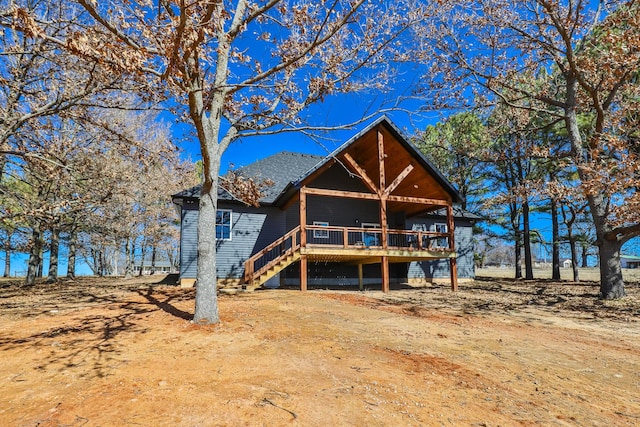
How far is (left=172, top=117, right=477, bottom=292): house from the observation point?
13.4 meters

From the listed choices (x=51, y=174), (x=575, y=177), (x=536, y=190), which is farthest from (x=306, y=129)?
(x=575, y=177)

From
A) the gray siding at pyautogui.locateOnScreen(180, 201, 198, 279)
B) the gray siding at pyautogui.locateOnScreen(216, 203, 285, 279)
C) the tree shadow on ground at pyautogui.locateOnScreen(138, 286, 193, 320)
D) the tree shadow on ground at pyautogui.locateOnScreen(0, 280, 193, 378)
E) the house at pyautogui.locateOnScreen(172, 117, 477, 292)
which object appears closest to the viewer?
the tree shadow on ground at pyautogui.locateOnScreen(0, 280, 193, 378)

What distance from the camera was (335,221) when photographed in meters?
17.0

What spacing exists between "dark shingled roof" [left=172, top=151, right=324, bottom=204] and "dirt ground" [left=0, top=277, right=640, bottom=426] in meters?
8.57

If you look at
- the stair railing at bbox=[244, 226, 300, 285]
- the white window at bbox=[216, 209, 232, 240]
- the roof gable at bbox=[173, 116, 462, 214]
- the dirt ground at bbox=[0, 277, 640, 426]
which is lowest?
the dirt ground at bbox=[0, 277, 640, 426]

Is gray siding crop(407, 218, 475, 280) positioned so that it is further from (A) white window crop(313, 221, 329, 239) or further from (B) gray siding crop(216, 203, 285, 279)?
(B) gray siding crop(216, 203, 285, 279)

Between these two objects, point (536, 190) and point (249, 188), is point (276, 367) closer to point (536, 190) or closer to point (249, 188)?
point (249, 188)

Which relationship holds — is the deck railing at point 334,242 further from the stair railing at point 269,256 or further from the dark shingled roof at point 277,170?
the dark shingled roof at point 277,170

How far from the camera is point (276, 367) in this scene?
3.95 metres

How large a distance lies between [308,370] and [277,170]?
1508cm

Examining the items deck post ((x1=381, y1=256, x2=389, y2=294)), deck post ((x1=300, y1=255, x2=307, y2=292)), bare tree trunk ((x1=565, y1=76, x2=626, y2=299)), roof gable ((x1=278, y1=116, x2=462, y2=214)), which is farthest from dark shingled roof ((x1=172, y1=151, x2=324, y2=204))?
bare tree trunk ((x1=565, y1=76, x2=626, y2=299))

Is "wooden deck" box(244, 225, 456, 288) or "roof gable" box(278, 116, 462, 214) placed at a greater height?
"roof gable" box(278, 116, 462, 214)

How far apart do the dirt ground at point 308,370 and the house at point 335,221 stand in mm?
6132

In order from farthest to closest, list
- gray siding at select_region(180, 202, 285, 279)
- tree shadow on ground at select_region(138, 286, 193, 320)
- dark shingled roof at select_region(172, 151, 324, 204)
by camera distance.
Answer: dark shingled roof at select_region(172, 151, 324, 204) → gray siding at select_region(180, 202, 285, 279) → tree shadow on ground at select_region(138, 286, 193, 320)
